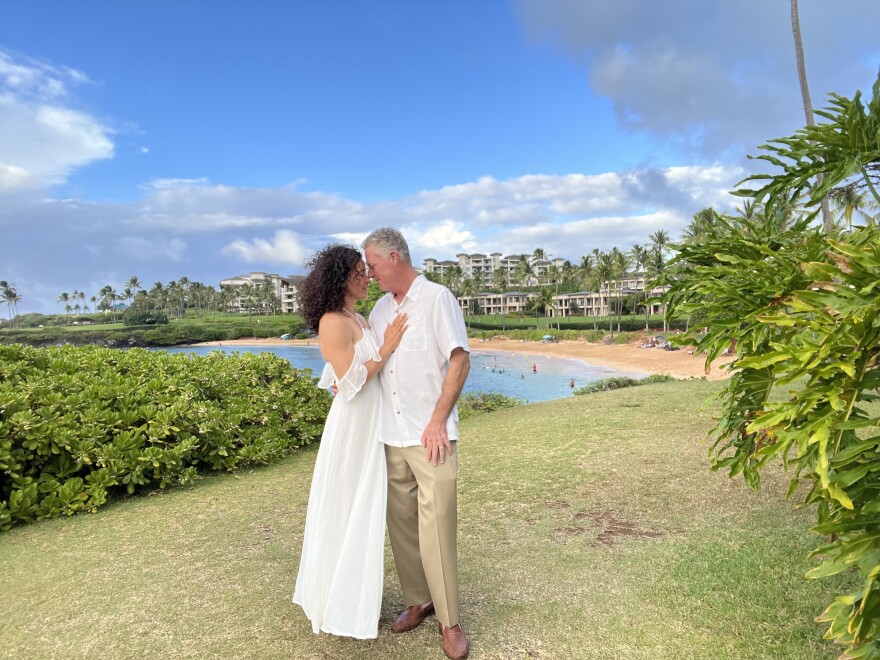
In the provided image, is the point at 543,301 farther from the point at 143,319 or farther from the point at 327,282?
the point at 327,282

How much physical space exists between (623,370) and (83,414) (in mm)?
34397

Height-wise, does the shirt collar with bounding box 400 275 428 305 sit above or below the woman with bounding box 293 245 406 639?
above

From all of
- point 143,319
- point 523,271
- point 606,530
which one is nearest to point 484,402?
point 606,530

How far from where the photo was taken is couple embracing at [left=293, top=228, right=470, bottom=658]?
2.88 m

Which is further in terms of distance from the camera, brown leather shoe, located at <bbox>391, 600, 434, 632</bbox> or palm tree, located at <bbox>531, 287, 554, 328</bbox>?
palm tree, located at <bbox>531, 287, 554, 328</bbox>

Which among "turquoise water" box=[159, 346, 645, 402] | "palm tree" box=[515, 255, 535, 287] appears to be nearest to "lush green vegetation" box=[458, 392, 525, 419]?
"turquoise water" box=[159, 346, 645, 402]

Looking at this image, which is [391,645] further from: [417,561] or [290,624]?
[290,624]

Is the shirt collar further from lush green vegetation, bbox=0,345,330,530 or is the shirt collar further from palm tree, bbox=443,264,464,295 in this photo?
palm tree, bbox=443,264,464,295

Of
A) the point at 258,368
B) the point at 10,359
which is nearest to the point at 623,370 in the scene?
the point at 258,368

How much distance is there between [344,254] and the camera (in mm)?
2967

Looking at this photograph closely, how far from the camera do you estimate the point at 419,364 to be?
2.94 m

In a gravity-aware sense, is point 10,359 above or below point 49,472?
above

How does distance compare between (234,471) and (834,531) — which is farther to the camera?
(234,471)

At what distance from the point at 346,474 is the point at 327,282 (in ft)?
2.97
